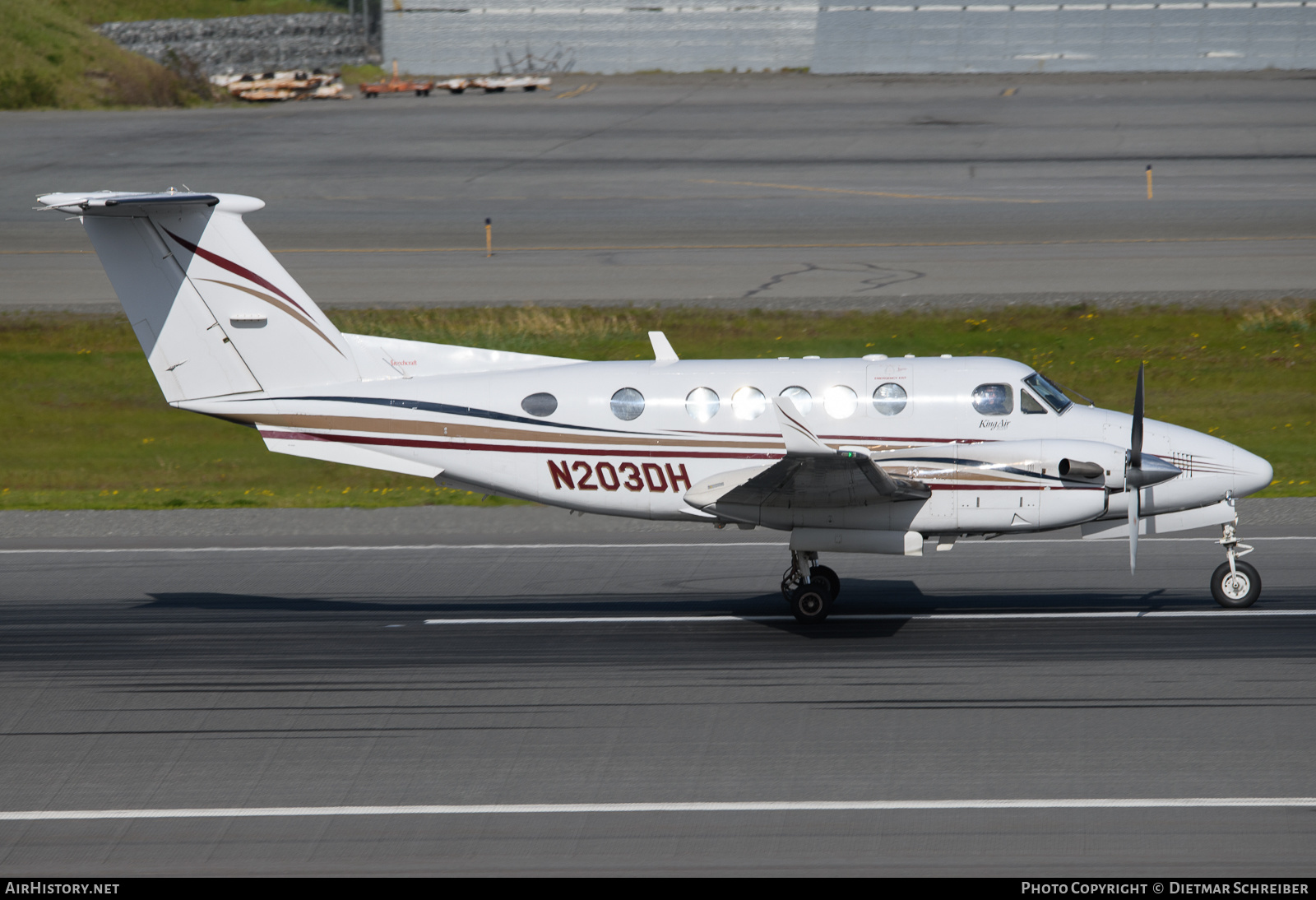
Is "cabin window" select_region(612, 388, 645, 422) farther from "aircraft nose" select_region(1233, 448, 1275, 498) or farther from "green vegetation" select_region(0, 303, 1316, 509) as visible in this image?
"green vegetation" select_region(0, 303, 1316, 509)

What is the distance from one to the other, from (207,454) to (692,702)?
14686 mm

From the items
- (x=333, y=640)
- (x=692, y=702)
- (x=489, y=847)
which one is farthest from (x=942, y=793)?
(x=333, y=640)

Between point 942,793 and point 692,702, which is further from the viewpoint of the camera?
point 692,702

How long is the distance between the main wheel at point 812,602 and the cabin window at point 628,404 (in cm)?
258

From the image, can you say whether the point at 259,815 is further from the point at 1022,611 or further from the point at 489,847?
the point at 1022,611

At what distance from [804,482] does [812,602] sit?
4.69 feet

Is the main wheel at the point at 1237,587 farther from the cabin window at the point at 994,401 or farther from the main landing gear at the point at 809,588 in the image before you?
the main landing gear at the point at 809,588

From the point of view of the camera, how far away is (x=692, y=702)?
37.5 ft

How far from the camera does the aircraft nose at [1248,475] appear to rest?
13109 mm

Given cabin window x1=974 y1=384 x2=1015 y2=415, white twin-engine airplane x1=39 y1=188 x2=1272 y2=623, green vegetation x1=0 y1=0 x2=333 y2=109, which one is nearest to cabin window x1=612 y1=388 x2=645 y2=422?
white twin-engine airplane x1=39 y1=188 x2=1272 y2=623

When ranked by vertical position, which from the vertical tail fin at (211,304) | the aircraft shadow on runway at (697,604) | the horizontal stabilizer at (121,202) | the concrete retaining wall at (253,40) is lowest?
the aircraft shadow on runway at (697,604)

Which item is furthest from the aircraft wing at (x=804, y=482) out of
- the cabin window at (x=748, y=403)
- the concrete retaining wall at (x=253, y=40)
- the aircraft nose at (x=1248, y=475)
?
the concrete retaining wall at (x=253, y=40)

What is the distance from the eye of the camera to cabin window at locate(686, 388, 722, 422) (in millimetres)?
13703

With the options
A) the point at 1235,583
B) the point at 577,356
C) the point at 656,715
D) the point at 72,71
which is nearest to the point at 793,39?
the point at 72,71
